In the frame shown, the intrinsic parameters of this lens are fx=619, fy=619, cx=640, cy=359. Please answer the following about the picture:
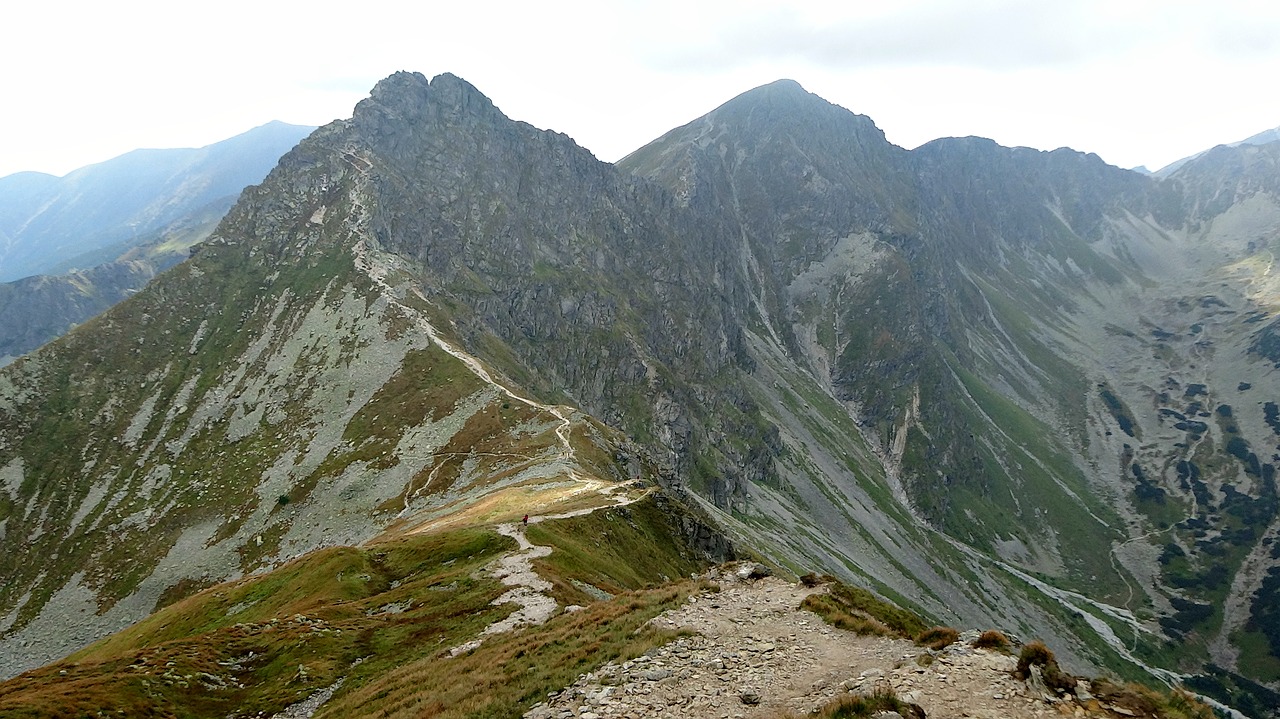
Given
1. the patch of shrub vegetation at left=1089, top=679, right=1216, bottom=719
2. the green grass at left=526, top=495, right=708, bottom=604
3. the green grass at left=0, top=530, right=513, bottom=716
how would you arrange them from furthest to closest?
the green grass at left=526, top=495, right=708, bottom=604
the green grass at left=0, top=530, right=513, bottom=716
the patch of shrub vegetation at left=1089, top=679, right=1216, bottom=719

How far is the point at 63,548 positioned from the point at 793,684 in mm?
122446

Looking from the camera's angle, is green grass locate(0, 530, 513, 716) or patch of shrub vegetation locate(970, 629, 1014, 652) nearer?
patch of shrub vegetation locate(970, 629, 1014, 652)

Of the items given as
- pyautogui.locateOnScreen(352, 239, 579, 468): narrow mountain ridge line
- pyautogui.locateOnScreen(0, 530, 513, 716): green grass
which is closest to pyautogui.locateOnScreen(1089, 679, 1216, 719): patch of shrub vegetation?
pyautogui.locateOnScreen(0, 530, 513, 716): green grass

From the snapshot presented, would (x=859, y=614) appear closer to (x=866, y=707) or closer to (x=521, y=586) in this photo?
(x=866, y=707)

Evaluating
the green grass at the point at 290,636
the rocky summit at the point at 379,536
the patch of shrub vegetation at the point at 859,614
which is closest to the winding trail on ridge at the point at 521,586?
the rocky summit at the point at 379,536

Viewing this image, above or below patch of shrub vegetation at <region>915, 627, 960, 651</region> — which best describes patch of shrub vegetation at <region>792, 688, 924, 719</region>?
above

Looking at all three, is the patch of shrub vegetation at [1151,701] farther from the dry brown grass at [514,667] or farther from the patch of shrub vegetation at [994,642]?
the dry brown grass at [514,667]

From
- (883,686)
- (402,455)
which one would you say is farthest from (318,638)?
(402,455)

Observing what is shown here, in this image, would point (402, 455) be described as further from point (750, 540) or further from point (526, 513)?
point (750, 540)

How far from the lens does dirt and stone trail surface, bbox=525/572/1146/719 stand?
57.2ft

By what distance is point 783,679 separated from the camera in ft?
65.9

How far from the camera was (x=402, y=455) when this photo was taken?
3649 inches

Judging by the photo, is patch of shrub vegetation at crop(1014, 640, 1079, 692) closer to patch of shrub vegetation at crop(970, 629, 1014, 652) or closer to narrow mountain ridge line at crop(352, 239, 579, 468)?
patch of shrub vegetation at crop(970, 629, 1014, 652)

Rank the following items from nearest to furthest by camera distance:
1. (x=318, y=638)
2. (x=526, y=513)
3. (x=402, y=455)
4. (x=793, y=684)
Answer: (x=793, y=684) < (x=318, y=638) < (x=526, y=513) < (x=402, y=455)
